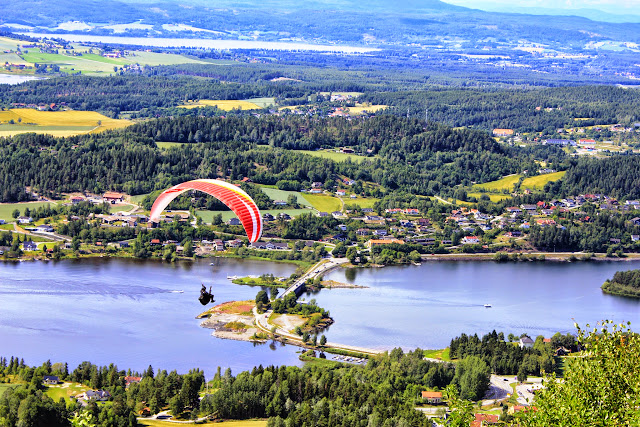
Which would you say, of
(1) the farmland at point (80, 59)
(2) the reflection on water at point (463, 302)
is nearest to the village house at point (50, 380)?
(2) the reflection on water at point (463, 302)

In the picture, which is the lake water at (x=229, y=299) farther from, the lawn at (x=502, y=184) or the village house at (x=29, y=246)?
the lawn at (x=502, y=184)

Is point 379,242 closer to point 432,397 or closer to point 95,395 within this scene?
point 432,397

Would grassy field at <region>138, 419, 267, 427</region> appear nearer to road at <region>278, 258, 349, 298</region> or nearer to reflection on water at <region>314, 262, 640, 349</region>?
reflection on water at <region>314, 262, 640, 349</region>

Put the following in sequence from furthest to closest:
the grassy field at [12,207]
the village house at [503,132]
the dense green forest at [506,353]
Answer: the village house at [503,132] → the grassy field at [12,207] → the dense green forest at [506,353]

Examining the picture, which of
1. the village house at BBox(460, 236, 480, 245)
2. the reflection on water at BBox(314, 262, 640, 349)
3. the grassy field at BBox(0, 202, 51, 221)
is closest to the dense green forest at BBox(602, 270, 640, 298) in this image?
the reflection on water at BBox(314, 262, 640, 349)

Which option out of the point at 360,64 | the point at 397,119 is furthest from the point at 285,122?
the point at 360,64

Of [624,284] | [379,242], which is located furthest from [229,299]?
[624,284]
